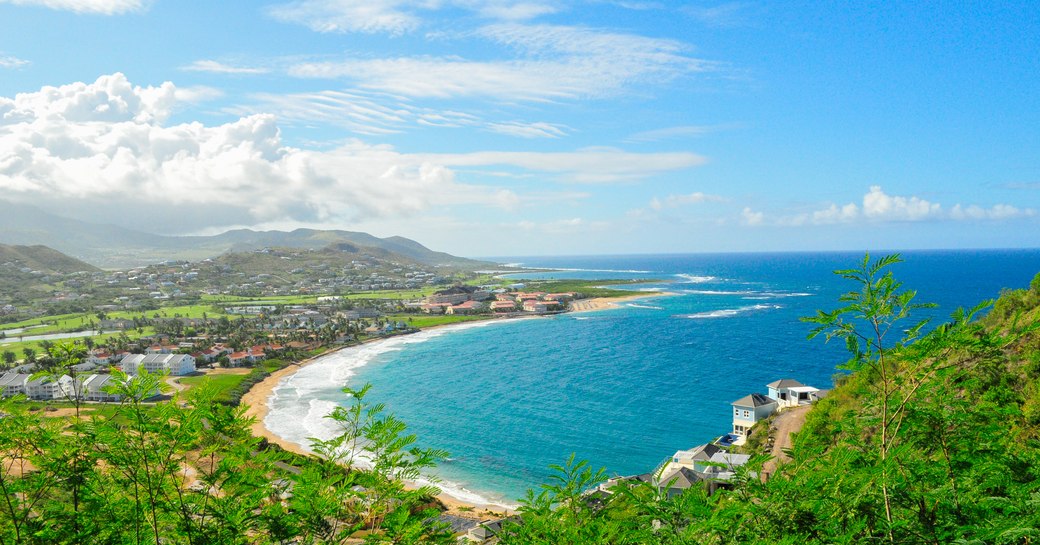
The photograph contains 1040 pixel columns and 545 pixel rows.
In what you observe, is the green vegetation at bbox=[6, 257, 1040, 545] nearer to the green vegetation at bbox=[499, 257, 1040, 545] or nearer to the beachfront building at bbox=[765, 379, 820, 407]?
the green vegetation at bbox=[499, 257, 1040, 545]

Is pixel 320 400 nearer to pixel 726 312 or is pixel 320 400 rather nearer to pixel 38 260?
pixel 726 312

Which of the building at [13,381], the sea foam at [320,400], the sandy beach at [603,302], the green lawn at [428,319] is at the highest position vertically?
the sandy beach at [603,302]

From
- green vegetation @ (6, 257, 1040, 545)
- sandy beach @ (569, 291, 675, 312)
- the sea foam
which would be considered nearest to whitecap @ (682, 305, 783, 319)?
sandy beach @ (569, 291, 675, 312)

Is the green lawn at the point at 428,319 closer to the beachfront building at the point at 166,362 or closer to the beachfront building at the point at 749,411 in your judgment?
the beachfront building at the point at 166,362

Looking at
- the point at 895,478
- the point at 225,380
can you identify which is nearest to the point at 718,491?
the point at 895,478

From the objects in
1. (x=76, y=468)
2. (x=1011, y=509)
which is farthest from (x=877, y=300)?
(x=76, y=468)

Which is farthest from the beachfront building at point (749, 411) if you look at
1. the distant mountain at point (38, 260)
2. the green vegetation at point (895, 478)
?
the distant mountain at point (38, 260)
